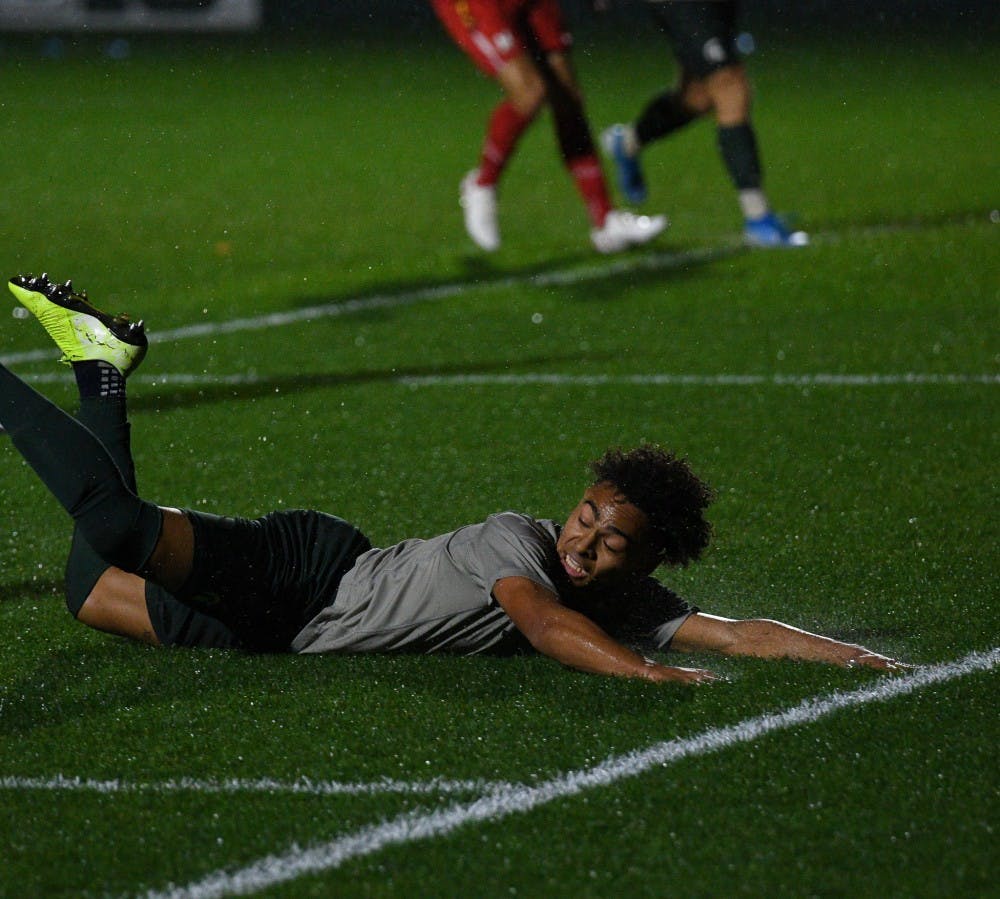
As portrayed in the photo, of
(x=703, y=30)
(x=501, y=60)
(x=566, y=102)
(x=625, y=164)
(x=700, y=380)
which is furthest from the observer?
(x=625, y=164)

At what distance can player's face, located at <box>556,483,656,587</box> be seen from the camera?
455 cm

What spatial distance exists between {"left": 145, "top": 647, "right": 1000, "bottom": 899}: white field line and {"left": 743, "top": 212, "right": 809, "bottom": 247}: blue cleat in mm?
7233

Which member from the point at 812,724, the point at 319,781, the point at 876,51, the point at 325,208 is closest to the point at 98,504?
the point at 319,781

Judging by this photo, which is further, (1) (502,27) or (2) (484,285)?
(2) (484,285)

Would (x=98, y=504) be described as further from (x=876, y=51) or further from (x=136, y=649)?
(x=876, y=51)

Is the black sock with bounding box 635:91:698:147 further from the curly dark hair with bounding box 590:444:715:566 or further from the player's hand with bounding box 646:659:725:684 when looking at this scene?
the player's hand with bounding box 646:659:725:684

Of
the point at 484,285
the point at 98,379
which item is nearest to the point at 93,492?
the point at 98,379

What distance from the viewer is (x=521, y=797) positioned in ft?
12.6

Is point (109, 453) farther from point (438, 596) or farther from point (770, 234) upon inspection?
point (770, 234)

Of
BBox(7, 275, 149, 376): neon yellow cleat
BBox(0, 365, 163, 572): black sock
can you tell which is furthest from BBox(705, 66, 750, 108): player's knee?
BBox(0, 365, 163, 572): black sock

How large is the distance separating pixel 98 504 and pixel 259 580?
44 centimetres

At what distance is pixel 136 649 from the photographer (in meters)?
4.94

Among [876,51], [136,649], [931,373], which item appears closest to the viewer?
[136,649]

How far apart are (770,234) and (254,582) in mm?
7437
